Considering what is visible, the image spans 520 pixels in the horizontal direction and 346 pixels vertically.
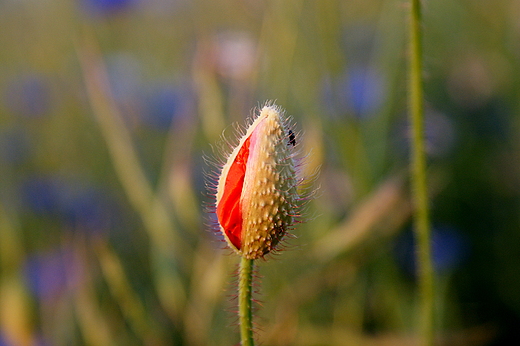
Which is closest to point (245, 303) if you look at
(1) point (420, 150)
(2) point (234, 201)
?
(2) point (234, 201)

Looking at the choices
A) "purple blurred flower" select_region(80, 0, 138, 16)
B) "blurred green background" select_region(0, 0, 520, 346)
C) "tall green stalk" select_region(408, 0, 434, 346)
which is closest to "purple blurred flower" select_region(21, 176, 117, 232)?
"blurred green background" select_region(0, 0, 520, 346)

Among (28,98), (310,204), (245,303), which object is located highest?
(28,98)

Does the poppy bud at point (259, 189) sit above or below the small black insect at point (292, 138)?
below

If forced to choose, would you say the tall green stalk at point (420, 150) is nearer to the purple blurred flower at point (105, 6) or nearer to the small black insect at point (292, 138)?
the small black insect at point (292, 138)

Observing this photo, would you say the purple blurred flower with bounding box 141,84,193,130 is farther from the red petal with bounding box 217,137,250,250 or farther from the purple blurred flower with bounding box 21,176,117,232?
the red petal with bounding box 217,137,250,250

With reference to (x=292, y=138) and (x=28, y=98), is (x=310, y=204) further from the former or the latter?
(x=28, y=98)

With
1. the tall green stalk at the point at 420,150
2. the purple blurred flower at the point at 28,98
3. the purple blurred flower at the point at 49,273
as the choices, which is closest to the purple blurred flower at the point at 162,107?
the purple blurred flower at the point at 28,98
